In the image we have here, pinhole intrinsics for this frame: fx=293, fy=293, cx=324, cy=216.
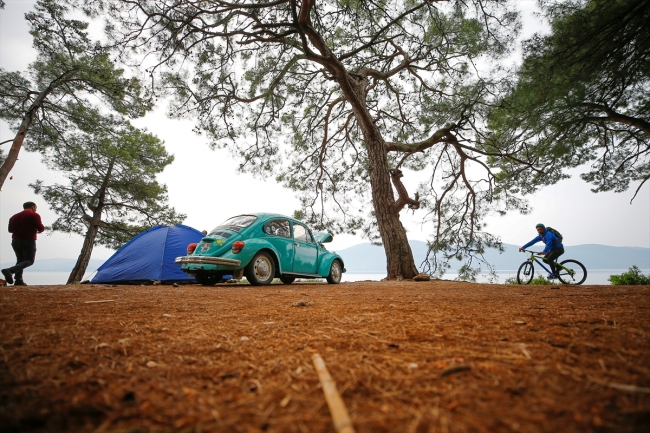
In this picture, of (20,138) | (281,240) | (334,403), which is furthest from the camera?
(20,138)

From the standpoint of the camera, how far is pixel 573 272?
24.4 feet

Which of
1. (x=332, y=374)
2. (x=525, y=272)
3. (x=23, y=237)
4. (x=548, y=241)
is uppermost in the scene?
(x=548, y=241)

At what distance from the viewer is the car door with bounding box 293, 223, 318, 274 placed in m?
6.46

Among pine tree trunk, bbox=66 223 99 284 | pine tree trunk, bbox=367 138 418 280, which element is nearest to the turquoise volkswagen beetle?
pine tree trunk, bbox=367 138 418 280

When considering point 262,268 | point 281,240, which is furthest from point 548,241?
point 262,268

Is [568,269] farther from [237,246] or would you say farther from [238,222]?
[238,222]

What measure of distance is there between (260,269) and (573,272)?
25.4 ft

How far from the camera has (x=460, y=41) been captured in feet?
22.9

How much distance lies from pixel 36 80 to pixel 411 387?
514 inches

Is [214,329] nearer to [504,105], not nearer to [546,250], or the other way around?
[504,105]

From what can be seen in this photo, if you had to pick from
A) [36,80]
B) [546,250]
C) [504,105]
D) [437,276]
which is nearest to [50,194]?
[36,80]

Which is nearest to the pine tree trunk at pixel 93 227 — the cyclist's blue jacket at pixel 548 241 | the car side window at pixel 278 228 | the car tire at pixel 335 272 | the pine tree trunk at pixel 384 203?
the car side window at pixel 278 228

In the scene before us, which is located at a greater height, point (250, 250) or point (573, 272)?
point (250, 250)

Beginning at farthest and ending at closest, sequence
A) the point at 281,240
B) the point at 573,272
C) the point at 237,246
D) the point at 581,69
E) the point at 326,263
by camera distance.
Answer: the point at 573,272
the point at 326,263
the point at 281,240
the point at 237,246
the point at 581,69
